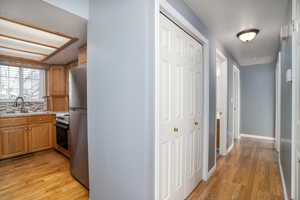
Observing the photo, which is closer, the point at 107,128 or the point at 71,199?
the point at 107,128

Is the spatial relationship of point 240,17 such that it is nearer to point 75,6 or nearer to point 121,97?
point 121,97

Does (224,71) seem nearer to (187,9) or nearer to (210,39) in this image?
(210,39)

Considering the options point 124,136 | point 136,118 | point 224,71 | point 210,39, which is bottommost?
point 124,136

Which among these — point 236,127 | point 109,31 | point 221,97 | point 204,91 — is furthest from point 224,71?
point 109,31

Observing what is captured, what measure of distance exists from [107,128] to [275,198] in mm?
2329

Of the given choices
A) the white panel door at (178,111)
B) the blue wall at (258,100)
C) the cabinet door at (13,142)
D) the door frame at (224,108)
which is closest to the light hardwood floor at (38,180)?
the cabinet door at (13,142)

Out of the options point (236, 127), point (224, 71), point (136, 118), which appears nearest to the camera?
point (136, 118)

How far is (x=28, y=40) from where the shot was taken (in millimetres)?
2334

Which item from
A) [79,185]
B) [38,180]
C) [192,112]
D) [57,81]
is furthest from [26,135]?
Answer: [192,112]

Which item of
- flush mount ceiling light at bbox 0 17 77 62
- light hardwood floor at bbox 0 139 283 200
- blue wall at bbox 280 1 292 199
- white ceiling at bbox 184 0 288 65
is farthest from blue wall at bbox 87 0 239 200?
blue wall at bbox 280 1 292 199

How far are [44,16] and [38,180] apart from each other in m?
2.33

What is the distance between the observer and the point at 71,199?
1774 mm

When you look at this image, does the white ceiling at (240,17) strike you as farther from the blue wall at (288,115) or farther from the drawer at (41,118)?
the drawer at (41,118)

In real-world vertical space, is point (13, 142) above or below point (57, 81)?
below
